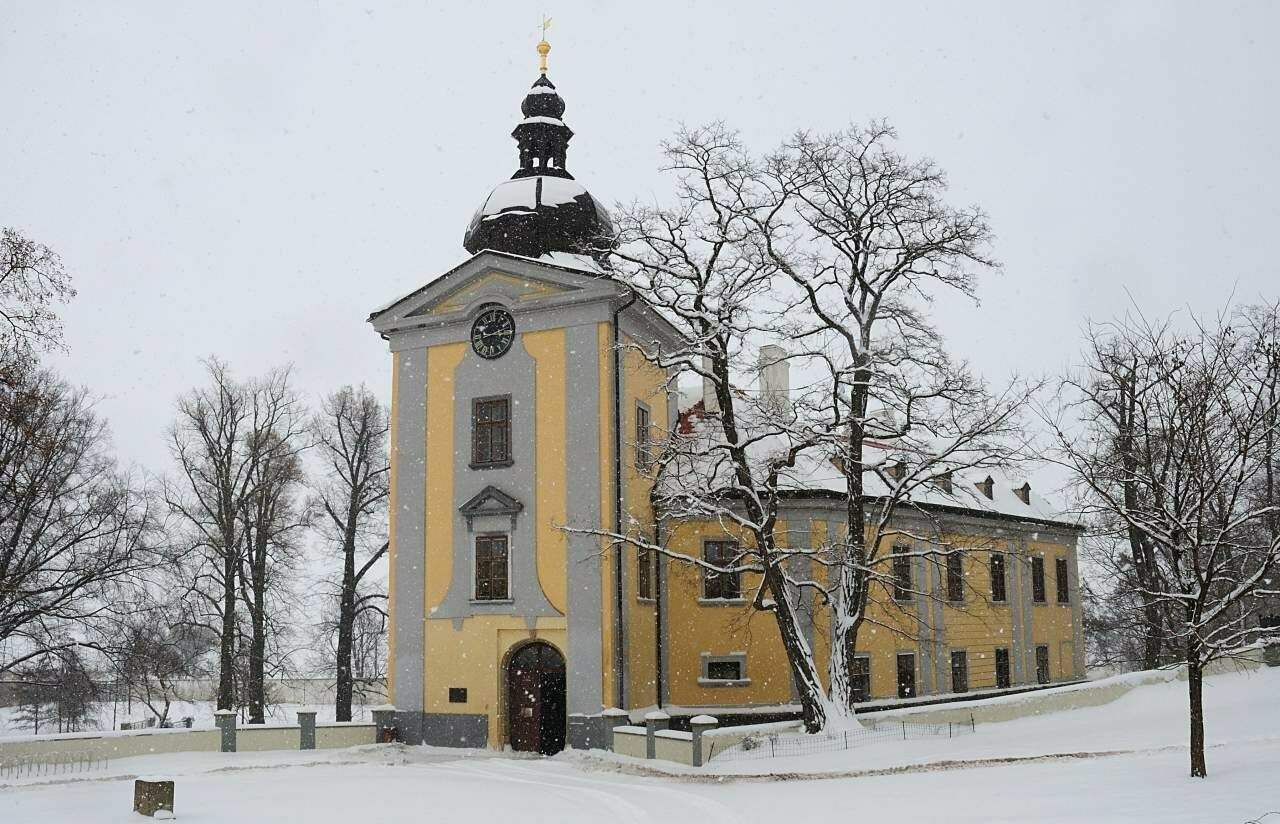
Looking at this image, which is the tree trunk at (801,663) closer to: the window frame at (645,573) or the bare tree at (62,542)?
the window frame at (645,573)

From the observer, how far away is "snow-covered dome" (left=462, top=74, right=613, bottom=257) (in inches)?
1105

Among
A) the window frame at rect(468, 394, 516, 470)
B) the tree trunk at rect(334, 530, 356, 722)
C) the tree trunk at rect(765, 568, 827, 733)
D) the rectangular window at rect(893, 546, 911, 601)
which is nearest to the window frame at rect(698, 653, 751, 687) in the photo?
the tree trunk at rect(765, 568, 827, 733)

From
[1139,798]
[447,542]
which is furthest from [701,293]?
[1139,798]

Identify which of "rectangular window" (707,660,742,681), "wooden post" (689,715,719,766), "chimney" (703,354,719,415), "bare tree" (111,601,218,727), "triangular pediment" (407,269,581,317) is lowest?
"wooden post" (689,715,719,766)

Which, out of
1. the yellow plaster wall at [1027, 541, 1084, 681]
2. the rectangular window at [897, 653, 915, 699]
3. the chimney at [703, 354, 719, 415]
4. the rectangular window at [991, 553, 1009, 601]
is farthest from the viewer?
the yellow plaster wall at [1027, 541, 1084, 681]

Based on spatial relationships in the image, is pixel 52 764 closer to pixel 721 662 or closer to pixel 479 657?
pixel 479 657

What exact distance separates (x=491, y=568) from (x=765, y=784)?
964 cm

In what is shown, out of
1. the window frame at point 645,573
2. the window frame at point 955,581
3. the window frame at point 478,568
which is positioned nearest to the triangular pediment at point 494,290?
the window frame at point 478,568

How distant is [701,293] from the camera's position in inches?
931

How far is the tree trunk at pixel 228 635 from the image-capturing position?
32719 mm

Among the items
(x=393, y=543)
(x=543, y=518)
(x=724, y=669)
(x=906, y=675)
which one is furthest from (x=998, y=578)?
(x=393, y=543)

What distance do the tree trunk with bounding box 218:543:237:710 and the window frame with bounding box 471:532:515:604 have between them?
10.6 metres

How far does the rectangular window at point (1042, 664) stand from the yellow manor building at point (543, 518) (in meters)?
8.31

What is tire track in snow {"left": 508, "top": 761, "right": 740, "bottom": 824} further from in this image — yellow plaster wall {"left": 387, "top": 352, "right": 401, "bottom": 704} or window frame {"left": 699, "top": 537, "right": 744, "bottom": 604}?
window frame {"left": 699, "top": 537, "right": 744, "bottom": 604}
